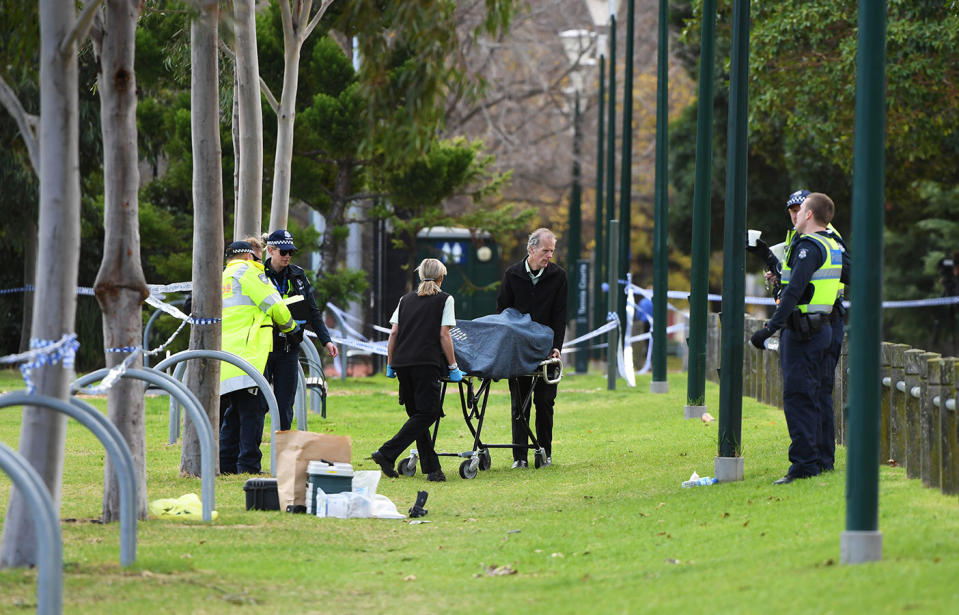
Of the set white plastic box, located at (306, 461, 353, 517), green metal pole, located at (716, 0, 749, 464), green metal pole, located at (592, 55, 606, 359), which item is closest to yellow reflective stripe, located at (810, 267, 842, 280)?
green metal pole, located at (716, 0, 749, 464)

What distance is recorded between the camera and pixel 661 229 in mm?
22578

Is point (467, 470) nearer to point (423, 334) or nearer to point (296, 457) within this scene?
point (423, 334)

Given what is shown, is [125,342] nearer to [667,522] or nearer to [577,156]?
[667,522]

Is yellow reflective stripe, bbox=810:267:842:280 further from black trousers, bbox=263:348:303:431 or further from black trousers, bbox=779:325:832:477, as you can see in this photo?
black trousers, bbox=263:348:303:431

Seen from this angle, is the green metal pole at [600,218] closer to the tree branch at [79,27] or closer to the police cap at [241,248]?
the police cap at [241,248]

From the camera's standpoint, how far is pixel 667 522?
9.74 m

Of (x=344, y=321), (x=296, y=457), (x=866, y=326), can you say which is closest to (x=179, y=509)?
(x=296, y=457)

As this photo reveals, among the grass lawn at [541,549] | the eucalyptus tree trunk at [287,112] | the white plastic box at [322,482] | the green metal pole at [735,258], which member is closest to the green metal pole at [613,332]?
the eucalyptus tree trunk at [287,112]

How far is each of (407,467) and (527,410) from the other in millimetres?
1144

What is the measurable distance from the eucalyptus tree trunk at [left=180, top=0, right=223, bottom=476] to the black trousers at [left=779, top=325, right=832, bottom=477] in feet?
13.7

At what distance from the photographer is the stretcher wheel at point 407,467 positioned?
12.7 metres

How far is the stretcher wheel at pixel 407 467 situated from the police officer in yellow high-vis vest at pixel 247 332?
1.14 m

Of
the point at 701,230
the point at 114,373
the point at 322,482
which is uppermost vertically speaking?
the point at 701,230

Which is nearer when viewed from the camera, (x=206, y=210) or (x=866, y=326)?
(x=866, y=326)
